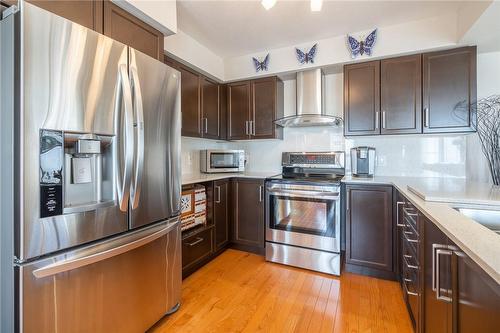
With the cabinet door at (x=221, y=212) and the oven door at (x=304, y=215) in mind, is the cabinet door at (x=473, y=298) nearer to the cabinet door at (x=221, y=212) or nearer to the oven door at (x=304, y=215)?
the oven door at (x=304, y=215)

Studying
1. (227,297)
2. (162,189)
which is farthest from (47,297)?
(227,297)

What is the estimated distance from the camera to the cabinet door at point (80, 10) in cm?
120

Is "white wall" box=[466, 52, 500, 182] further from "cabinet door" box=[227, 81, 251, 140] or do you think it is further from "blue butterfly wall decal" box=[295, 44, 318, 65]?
"cabinet door" box=[227, 81, 251, 140]

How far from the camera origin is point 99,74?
1220 millimetres

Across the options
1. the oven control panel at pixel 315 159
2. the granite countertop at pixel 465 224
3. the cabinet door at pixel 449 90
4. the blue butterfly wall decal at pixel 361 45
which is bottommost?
the granite countertop at pixel 465 224

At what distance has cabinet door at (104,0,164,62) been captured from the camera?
151cm

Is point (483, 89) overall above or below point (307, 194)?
above

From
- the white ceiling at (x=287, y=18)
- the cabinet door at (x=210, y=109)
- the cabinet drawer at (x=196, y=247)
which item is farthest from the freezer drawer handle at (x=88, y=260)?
the white ceiling at (x=287, y=18)

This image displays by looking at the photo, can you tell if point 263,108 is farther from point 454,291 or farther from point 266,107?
point 454,291

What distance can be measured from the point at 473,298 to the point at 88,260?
5.03ft

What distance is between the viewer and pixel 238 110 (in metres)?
3.26

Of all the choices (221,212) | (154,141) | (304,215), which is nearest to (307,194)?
(304,215)

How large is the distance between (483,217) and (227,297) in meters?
1.79

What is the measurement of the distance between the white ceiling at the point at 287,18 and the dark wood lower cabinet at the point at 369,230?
158 centimetres
